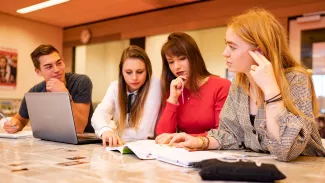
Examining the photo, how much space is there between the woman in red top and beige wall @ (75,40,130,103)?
123 inches

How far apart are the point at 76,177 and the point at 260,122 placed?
72 centimetres

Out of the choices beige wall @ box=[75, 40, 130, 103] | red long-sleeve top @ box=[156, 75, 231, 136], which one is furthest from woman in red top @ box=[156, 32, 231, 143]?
beige wall @ box=[75, 40, 130, 103]

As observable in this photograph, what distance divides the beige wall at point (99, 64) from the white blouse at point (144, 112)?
2.99 meters

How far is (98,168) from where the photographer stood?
0.88 m

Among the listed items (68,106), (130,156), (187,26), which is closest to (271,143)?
(130,156)

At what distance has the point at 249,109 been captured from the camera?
4.16ft

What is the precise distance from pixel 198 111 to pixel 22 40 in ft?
12.2

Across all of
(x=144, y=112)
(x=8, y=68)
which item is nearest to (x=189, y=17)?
(x=144, y=112)

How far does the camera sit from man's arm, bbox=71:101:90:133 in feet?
6.76

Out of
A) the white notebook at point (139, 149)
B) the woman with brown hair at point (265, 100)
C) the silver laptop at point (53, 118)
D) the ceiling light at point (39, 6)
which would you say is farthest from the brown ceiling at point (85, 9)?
the white notebook at point (139, 149)

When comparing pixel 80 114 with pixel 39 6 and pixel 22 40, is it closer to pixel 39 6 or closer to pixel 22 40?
pixel 39 6

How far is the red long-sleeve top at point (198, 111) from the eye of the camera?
172 cm

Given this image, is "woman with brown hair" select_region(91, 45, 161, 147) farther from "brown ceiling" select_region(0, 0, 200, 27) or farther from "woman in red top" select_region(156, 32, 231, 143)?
"brown ceiling" select_region(0, 0, 200, 27)

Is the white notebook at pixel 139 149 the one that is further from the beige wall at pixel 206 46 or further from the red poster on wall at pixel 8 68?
the red poster on wall at pixel 8 68
